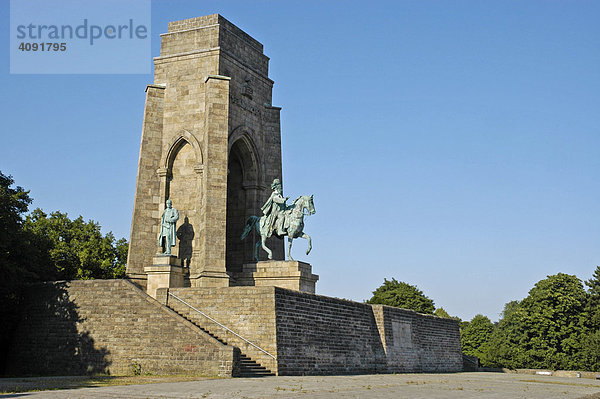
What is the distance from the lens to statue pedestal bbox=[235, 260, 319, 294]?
27.6 meters

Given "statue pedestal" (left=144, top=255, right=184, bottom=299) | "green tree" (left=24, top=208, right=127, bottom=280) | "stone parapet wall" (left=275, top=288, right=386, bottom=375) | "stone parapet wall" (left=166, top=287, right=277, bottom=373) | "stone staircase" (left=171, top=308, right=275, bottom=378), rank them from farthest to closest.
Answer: "green tree" (left=24, top=208, right=127, bottom=280) < "statue pedestal" (left=144, top=255, right=184, bottom=299) < "stone parapet wall" (left=275, top=288, right=386, bottom=375) < "stone parapet wall" (left=166, top=287, right=277, bottom=373) < "stone staircase" (left=171, top=308, right=275, bottom=378)

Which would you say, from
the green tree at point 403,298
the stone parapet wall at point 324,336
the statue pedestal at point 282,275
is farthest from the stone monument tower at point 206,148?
the green tree at point 403,298

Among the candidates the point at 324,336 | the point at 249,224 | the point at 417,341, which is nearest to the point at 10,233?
the point at 249,224

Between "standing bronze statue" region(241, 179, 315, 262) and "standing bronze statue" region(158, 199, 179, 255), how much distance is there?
3753 millimetres

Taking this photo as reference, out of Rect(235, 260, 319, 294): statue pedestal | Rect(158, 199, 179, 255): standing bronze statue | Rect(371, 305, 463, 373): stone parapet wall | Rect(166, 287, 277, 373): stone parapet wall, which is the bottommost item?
Rect(371, 305, 463, 373): stone parapet wall

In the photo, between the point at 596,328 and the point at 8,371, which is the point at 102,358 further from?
the point at 596,328

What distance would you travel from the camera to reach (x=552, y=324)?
1900 inches

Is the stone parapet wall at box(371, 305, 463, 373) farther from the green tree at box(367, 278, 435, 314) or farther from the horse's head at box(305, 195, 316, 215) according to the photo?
the green tree at box(367, 278, 435, 314)

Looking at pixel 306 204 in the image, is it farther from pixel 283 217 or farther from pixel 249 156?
pixel 249 156

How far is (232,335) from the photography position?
23.0 meters

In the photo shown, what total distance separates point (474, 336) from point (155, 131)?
192 feet

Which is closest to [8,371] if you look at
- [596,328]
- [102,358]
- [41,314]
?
[41,314]

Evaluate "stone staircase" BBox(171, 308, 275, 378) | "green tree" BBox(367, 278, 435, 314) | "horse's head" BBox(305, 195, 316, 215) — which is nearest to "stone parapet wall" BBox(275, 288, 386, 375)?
"stone staircase" BBox(171, 308, 275, 378)

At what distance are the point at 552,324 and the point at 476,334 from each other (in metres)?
32.2
